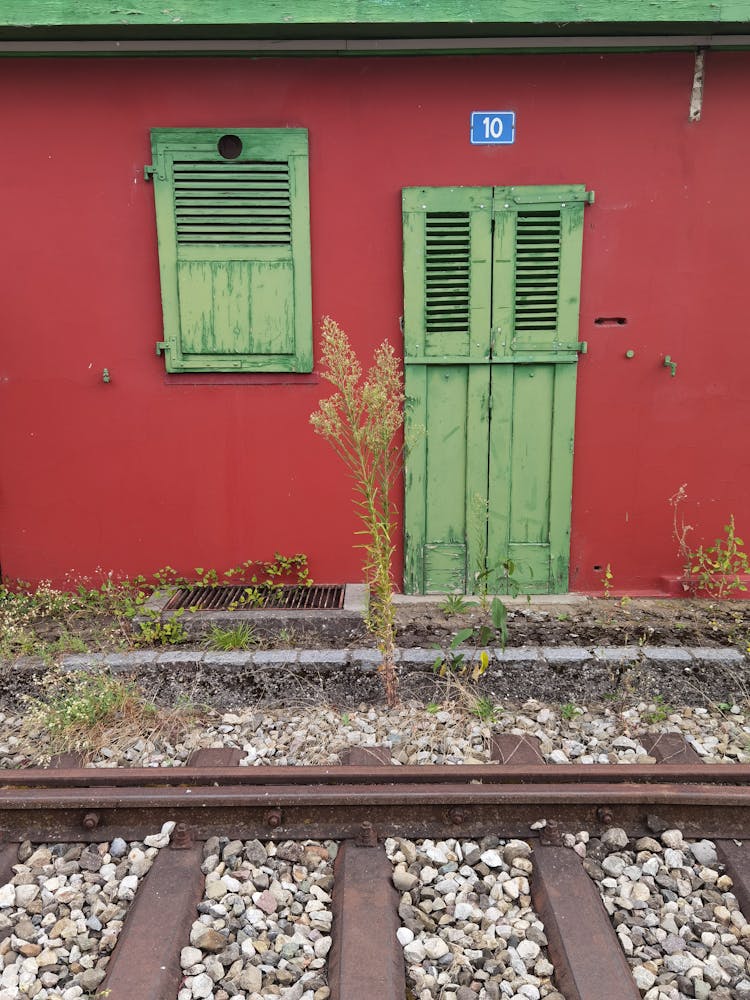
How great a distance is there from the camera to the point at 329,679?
4051 millimetres

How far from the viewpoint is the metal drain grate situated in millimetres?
4961

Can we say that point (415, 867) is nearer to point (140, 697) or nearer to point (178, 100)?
point (140, 697)

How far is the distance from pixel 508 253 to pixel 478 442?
129 cm

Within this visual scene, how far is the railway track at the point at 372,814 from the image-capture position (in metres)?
2.46

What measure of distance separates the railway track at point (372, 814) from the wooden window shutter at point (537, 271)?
2812mm

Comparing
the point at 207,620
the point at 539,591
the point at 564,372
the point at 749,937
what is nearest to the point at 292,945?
the point at 749,937

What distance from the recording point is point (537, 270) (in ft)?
16.3

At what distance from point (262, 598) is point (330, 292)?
7.16ft

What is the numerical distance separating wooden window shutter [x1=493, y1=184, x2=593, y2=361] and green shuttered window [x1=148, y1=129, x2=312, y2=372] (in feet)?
4.36

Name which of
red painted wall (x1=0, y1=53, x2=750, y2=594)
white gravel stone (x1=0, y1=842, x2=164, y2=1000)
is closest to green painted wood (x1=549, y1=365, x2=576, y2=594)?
red painted wall (x1=0, y1=53, x2=750, y2=594)

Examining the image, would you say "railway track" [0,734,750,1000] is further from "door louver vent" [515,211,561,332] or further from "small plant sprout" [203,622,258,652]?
"door louver vent" [515,211,561,332]

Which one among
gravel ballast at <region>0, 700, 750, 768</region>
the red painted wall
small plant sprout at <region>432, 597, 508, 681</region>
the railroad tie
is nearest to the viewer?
the railroad tie

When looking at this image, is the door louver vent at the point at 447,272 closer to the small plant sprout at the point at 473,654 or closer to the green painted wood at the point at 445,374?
the green painted wood at the point at 445,374

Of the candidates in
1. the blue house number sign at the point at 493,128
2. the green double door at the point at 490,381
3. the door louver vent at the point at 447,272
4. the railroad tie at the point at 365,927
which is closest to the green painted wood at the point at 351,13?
the blue house number sign at the point at 493,128
